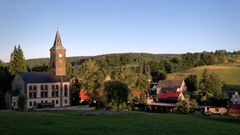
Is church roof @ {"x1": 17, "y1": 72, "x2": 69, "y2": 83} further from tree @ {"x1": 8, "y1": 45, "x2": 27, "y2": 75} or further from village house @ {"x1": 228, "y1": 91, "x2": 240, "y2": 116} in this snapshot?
village house @ {"x1": 228, "y1": 91, "x2": 240, "y2": 116}

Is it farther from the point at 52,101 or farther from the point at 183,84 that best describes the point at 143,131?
the point at 183,84

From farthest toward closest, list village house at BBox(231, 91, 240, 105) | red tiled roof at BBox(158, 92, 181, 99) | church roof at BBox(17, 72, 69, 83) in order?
1. red tiled roof at BBox(158, 92, 181, 99)
2. church roof at BBox(17, 72, 69, 83)
3. village house at BBox(231, 91, 240, 105)

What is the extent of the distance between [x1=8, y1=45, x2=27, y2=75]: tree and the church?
751cm

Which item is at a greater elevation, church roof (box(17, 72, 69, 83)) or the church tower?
the church tower

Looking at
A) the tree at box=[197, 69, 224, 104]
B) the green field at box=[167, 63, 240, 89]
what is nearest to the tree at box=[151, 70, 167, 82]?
the green field at box=[167, 63, 240, 89]

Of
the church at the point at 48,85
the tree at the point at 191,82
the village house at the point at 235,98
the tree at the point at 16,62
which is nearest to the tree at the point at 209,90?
the village house at the point at 235,98

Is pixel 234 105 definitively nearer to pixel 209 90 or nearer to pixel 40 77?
pixel 209 90

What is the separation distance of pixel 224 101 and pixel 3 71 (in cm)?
5276

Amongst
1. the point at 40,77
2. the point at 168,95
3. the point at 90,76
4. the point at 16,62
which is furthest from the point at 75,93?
the point at 168,95

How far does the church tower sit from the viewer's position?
85.4 metres

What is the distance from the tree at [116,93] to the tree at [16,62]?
111ft

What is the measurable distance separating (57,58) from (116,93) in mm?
27093

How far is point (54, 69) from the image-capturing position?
85.5m

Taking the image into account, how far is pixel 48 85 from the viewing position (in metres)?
82.2
